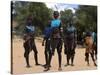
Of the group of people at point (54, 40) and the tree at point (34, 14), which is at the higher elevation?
the tree at point (34, 14)

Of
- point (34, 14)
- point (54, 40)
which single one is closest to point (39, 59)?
point (54, 40)

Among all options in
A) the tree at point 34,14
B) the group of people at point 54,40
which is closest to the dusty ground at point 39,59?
the group of people at point 54,40

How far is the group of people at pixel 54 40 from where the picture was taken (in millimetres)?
2449

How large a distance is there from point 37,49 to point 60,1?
637 millimetres

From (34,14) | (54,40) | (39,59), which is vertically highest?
(34,14)

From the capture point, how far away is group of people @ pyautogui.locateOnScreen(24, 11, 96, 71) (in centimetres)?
245

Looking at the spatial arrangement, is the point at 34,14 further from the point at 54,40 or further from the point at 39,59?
the point at 39,59

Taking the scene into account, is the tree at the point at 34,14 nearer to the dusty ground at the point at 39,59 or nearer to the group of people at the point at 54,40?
the group of people at the point at 54,40

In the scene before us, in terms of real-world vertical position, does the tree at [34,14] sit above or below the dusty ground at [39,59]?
above

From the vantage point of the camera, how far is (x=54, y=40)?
8.39 ft
